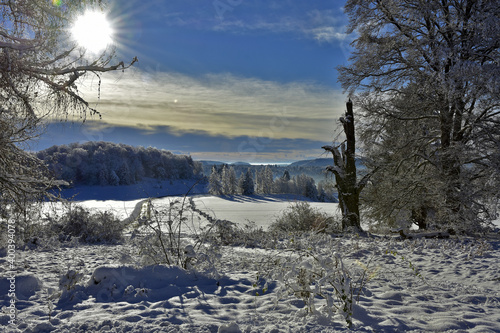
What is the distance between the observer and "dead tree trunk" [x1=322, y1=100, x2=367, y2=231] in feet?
35.3

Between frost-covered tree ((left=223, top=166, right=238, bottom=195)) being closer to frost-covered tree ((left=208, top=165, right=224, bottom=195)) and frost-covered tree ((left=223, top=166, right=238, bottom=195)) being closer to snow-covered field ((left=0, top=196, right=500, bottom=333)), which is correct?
frost-covered tree ((left=208, top=165, right=224, bottom=195))

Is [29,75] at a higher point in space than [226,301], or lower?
higher

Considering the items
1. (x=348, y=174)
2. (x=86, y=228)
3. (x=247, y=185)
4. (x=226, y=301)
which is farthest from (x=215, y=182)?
(x=226, y=301)

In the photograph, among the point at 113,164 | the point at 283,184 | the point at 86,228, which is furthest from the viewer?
the point at 283,184

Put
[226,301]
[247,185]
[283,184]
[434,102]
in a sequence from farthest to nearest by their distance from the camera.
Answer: [283,184] → [247,185] → [434,102] → [226,301]

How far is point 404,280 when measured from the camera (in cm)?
457

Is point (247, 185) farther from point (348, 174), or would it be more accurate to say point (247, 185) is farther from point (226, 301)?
point (226, 301)

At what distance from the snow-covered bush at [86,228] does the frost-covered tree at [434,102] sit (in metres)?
9.35

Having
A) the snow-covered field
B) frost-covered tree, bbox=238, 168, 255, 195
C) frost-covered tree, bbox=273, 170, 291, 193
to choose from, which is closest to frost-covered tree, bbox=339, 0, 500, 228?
the snow-covered field

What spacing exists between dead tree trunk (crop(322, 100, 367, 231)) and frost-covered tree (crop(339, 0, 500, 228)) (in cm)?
73

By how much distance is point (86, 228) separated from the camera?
1029cm

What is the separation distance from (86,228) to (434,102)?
12.0 metres

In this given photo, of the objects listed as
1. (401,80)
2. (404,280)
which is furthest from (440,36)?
(404,280)

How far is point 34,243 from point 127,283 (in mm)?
5659
